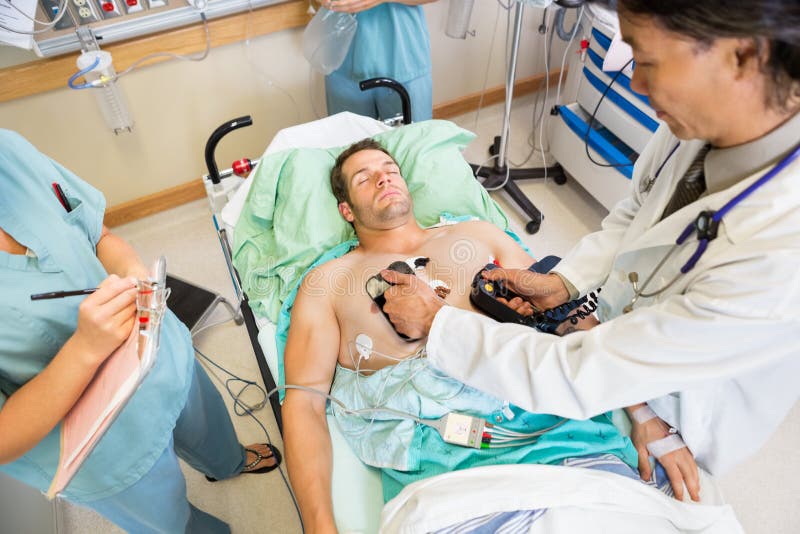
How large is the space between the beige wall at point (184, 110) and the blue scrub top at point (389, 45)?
0.55 m

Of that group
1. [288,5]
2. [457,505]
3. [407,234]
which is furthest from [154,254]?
[457,505]

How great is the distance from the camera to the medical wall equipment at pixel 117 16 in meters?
1.91

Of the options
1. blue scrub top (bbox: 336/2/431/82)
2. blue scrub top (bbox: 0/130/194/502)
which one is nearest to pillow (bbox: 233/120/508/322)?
blue scrub top (bbox: 336/2/431/82)

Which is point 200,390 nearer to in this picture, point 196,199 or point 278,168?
point 278,168

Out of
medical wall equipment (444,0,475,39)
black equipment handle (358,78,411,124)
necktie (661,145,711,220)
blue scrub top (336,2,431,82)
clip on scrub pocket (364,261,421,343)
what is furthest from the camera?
medical wall equipment (444,0,475,39)

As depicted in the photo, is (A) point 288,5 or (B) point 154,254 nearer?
(A) point 288,5

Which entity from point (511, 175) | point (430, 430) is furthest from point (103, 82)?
point (511, 175)

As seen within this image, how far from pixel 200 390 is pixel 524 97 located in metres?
2.87

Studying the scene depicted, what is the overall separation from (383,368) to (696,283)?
2.77 ft

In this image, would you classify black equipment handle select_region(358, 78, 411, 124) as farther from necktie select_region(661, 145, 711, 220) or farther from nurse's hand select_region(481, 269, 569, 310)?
necktie select_region(661, 145, 711, 220)

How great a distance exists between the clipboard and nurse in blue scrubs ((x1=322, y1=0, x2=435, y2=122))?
142 cm

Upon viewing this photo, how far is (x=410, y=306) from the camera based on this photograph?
119cm

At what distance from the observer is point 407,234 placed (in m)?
1.72

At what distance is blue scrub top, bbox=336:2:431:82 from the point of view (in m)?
1.94
